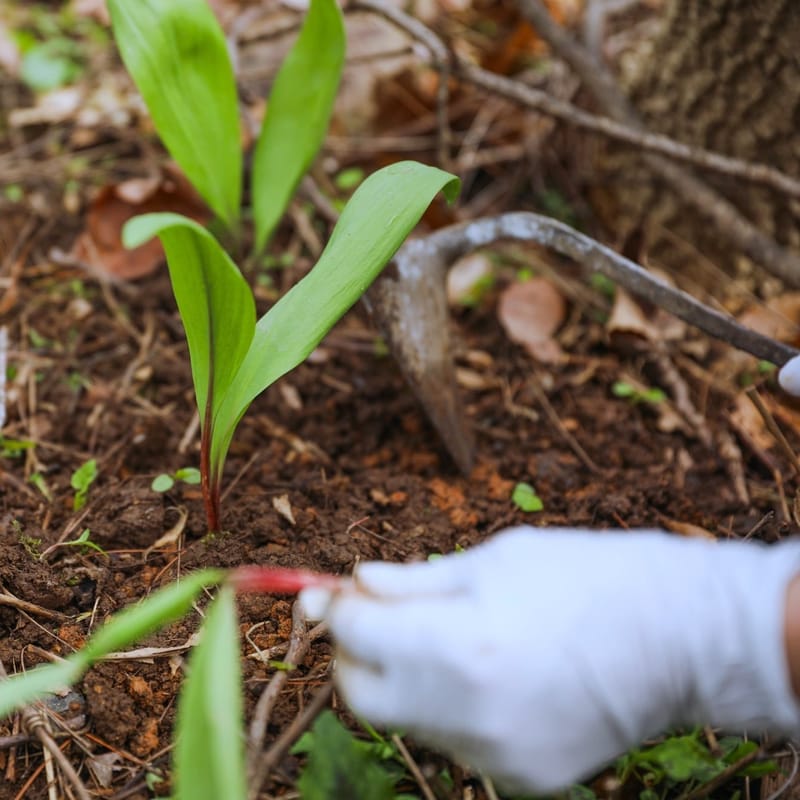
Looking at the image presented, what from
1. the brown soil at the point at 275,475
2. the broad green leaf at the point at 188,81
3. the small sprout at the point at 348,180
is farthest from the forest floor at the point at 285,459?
the broad green leaf at the point at 188,81

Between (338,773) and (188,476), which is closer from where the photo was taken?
(338,773)

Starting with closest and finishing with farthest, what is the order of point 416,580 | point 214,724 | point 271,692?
point 214,724, point 416,580, point 271,692

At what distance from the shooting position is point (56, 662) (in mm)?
880

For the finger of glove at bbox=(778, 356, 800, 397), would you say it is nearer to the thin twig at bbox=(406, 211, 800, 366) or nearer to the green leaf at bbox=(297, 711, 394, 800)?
the thin twig at bbox=(406, 211, 800, 366)

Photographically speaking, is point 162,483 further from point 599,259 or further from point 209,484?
point 599,259

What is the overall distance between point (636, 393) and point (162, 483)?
2.48 feet

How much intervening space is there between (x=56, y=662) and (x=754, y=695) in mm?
686

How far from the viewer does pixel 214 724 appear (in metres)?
0.54

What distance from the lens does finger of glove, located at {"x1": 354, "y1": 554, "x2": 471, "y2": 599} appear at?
2.13 ft

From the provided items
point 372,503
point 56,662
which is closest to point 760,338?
point 372,503

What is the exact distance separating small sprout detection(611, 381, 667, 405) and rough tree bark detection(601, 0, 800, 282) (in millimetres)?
280

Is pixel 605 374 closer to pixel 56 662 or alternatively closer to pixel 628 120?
pixel 628 120

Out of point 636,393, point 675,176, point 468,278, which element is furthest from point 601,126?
point 636,393

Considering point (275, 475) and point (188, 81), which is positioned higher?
point (188, 81)
